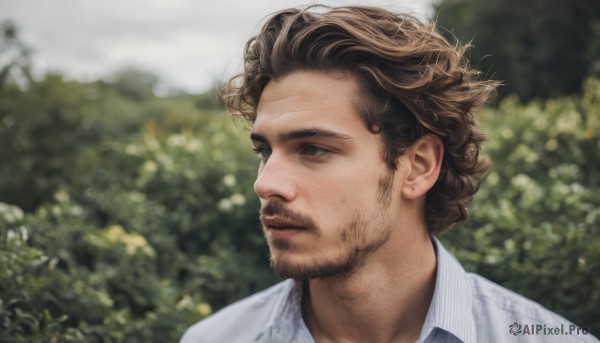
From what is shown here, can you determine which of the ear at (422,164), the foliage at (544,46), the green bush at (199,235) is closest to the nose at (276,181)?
the ear at (422,164)

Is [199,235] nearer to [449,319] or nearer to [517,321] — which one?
[449,319]

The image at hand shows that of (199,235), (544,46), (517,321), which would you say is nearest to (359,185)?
(517,321)

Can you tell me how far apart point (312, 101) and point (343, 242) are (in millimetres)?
577

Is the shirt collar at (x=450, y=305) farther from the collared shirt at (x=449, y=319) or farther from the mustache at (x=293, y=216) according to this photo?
the mustache at (x=293, y=216)

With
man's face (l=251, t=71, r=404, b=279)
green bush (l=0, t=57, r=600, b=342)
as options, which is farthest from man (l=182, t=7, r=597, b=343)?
green bush (l=0, t=57, r=600, b=342)

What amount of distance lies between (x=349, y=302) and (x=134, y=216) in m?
2.33

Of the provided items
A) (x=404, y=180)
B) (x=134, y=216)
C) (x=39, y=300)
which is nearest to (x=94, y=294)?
(x=39, y=300)

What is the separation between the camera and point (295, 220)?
2180 mm

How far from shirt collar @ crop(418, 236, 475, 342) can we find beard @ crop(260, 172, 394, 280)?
1.00 feet

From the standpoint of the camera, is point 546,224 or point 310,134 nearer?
point 310,134

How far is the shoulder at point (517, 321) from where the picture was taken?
2.20 meters

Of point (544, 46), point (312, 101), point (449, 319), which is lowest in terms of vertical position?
point (449, 319)

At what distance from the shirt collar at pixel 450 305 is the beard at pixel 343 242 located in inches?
12.0

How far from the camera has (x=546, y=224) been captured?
3225 millimetres
